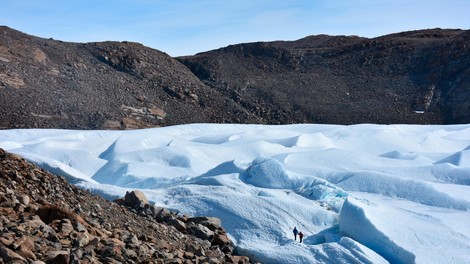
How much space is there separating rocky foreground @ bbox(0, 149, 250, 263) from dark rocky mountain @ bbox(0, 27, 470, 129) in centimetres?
1482

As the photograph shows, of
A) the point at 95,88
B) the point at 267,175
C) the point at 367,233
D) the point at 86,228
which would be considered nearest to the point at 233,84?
the point at 95,88

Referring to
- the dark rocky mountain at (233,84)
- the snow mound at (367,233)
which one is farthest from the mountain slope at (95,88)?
the snow mound at (367,233)

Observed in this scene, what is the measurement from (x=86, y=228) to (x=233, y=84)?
25208mm

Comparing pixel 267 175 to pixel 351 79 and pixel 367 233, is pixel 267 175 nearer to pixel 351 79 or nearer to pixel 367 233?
pixel 367 233

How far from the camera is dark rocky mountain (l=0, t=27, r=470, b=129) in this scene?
25.2 m

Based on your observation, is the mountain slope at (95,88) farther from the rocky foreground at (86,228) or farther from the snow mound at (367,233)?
the snow mound at (367,233)

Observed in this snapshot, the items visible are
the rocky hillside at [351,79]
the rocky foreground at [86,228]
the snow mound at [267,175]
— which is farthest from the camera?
the rocky hillside at [351,79]

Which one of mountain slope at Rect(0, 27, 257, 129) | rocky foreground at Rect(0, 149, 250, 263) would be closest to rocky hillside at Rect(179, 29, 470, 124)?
mountain slope at Rect(0, 27, 257, 129)

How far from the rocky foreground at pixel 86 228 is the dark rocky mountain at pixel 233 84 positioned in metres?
14.8

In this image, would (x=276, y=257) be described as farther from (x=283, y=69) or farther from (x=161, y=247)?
(x=283, y=69)

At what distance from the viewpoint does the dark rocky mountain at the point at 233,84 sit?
2523 centimetres

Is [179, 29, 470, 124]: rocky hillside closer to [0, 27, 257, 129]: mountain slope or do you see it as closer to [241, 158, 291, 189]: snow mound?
[0, 27, 257, 129]: mountain slope

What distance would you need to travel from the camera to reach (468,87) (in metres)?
30.2

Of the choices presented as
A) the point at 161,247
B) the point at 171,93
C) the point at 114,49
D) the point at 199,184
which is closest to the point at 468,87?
the point at 171,93
